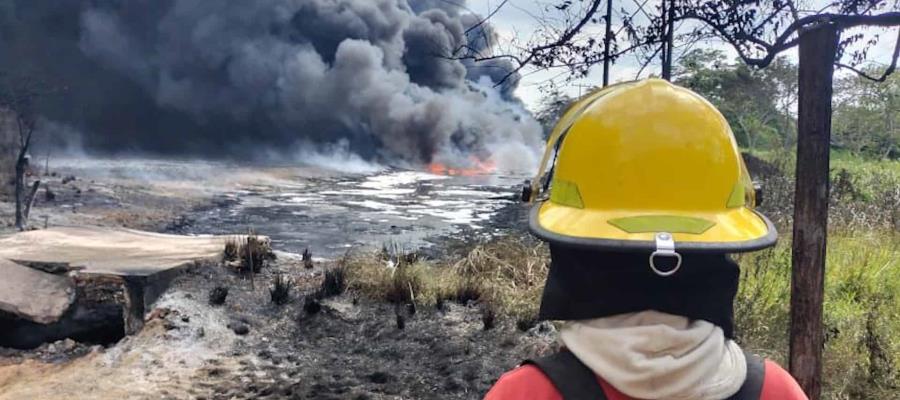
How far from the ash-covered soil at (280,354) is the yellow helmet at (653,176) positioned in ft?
11.0

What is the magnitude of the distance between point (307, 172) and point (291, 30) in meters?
10.4

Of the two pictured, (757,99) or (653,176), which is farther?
(757,99)

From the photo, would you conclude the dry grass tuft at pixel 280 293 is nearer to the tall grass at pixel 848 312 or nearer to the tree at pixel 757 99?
the tall grass at pixel 848 312

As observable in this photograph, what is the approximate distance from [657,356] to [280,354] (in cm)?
435

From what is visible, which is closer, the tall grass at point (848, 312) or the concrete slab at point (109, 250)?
the tall grass at point (848, 312)

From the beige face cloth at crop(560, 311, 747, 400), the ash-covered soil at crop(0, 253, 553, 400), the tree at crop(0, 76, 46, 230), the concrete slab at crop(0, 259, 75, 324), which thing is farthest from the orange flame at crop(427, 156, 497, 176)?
the beige face cloth at crop(560, 311, 747, 400)

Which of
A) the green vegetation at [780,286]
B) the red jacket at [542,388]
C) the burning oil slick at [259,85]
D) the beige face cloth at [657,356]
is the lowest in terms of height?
the green vegetation at [780,286]

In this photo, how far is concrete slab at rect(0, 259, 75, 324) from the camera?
5039 mm

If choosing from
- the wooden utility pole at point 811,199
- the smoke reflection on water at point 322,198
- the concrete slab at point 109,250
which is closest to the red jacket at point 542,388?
the wooden utility pole at point 811,199

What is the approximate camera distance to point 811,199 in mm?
2441

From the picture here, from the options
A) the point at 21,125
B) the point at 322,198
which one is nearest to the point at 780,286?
the point at 21,125

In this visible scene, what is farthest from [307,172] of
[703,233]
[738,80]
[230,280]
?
[703,233]

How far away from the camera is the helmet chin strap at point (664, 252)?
2.85 ft

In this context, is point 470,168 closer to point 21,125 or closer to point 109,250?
point 21,125
